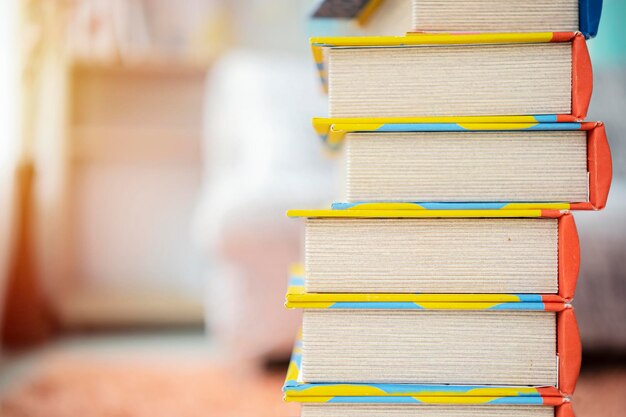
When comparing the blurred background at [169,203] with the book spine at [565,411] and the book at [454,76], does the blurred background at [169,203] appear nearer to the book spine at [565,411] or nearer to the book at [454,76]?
the book at [454,76]

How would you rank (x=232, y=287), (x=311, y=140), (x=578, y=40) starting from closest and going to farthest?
(x=578, y=40) → (x=232, y=287) → (x=311, y=140)

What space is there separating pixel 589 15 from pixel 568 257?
202 millimetres

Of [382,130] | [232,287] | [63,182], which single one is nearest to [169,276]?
[63,182]

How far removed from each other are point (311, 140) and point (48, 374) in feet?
2.51

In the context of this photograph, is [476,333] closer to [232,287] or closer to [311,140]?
[232,287]

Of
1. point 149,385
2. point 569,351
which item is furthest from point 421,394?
point 149,385

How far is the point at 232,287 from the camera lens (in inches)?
52.9

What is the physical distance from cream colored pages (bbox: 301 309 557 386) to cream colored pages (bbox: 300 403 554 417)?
0.06 ft

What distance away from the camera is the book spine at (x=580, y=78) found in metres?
0.54

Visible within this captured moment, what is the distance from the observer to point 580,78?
542 millimetres

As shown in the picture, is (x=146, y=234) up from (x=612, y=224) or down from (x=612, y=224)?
down

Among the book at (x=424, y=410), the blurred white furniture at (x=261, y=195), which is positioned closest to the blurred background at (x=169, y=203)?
the blurred white furniture at (x=261, y=195)

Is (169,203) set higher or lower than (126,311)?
higher

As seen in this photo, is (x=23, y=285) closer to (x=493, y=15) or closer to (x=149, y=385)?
(x=149, y=385)
